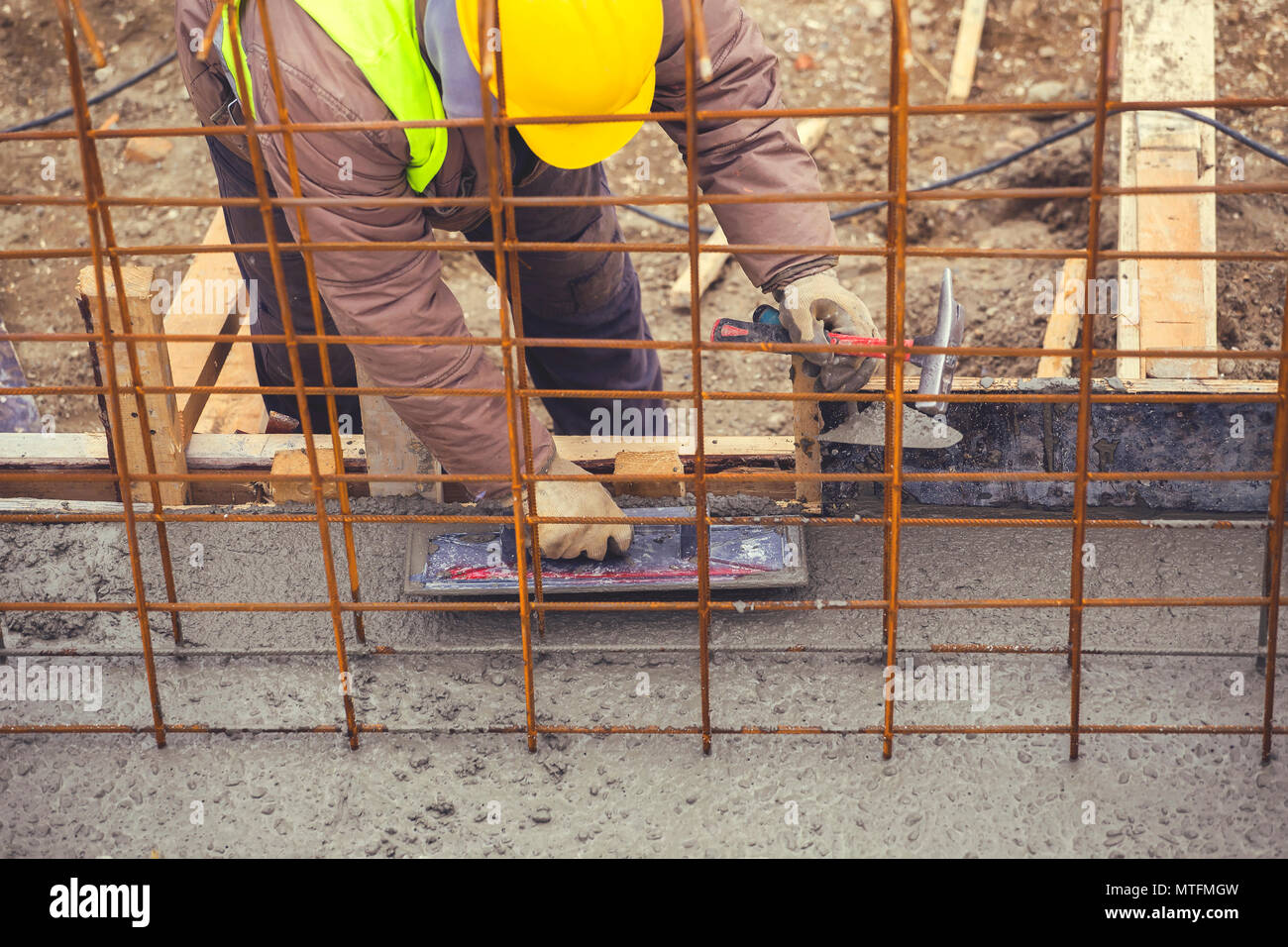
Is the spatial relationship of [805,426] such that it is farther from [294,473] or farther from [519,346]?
[294,473]

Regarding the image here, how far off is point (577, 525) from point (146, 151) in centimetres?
509

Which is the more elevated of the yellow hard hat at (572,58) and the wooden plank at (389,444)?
the yellow hard hat at (572,58)

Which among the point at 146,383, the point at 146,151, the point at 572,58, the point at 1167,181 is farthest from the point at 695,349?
the point at 146,151

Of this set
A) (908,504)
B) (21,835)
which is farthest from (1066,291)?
(21,835)

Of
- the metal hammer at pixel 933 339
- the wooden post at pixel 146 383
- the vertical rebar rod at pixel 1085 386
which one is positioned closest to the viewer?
the vertical rebar rod at pixel 1085 386

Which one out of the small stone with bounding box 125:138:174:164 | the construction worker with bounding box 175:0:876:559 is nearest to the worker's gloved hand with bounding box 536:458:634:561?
the construction worker with bounding box 175:0:876:559

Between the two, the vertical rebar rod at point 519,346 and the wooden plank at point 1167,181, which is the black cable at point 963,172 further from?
the vertical rebar rod at point 519,346

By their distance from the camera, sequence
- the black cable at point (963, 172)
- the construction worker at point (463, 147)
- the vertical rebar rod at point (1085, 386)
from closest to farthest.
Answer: the vertical rebar rod at point (1085, 386) → the construction worker at point (463, 147) → the black cable at point (963, 172)

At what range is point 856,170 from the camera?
6.17 metres

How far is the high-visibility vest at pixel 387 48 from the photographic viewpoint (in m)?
2.45

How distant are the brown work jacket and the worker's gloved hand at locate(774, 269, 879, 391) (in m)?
0.07

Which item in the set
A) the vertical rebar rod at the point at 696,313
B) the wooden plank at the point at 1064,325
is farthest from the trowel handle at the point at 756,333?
the wooden plank at the point at 1064,325

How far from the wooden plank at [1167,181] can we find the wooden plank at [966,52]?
6.52 feet

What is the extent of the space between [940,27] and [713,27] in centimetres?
432
